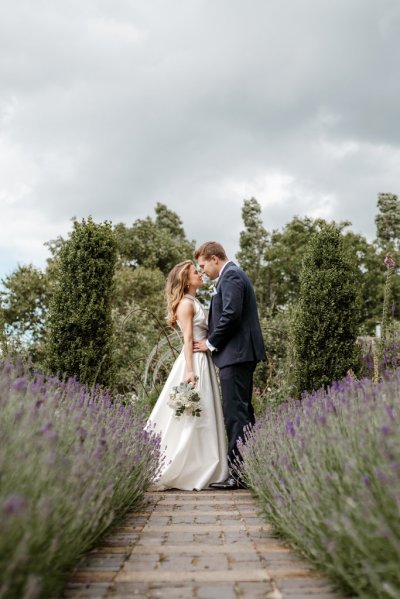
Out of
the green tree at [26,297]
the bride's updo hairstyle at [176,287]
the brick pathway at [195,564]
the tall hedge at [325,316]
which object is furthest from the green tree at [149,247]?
the brick pathway at [195,564]

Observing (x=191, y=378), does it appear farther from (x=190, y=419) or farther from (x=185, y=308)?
(x=185, y=308)

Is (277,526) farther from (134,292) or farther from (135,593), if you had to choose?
(134,292)

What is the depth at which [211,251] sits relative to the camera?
5.94 meters

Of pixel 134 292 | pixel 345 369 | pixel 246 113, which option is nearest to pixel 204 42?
pixel 246 113

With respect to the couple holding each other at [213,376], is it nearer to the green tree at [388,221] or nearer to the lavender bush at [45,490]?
the lavender bush at [45,490]

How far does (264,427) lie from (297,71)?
4607mm

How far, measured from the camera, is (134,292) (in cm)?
2722

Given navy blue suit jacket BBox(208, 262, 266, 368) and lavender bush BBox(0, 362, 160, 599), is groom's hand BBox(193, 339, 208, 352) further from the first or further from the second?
lavender bush BBox(0, 362, 160, 599)

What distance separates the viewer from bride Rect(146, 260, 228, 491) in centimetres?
567

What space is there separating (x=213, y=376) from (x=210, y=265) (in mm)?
1066

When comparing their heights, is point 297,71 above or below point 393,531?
Result: above

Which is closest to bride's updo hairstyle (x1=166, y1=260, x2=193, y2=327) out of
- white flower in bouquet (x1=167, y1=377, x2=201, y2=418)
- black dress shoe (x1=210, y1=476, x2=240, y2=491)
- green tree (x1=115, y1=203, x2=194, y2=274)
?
white flower in bouquet (x1=167, y1=377, x2=201, y2=418)

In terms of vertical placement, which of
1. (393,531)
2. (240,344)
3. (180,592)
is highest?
(240,344)

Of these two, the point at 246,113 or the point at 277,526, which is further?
the point at 246,113
